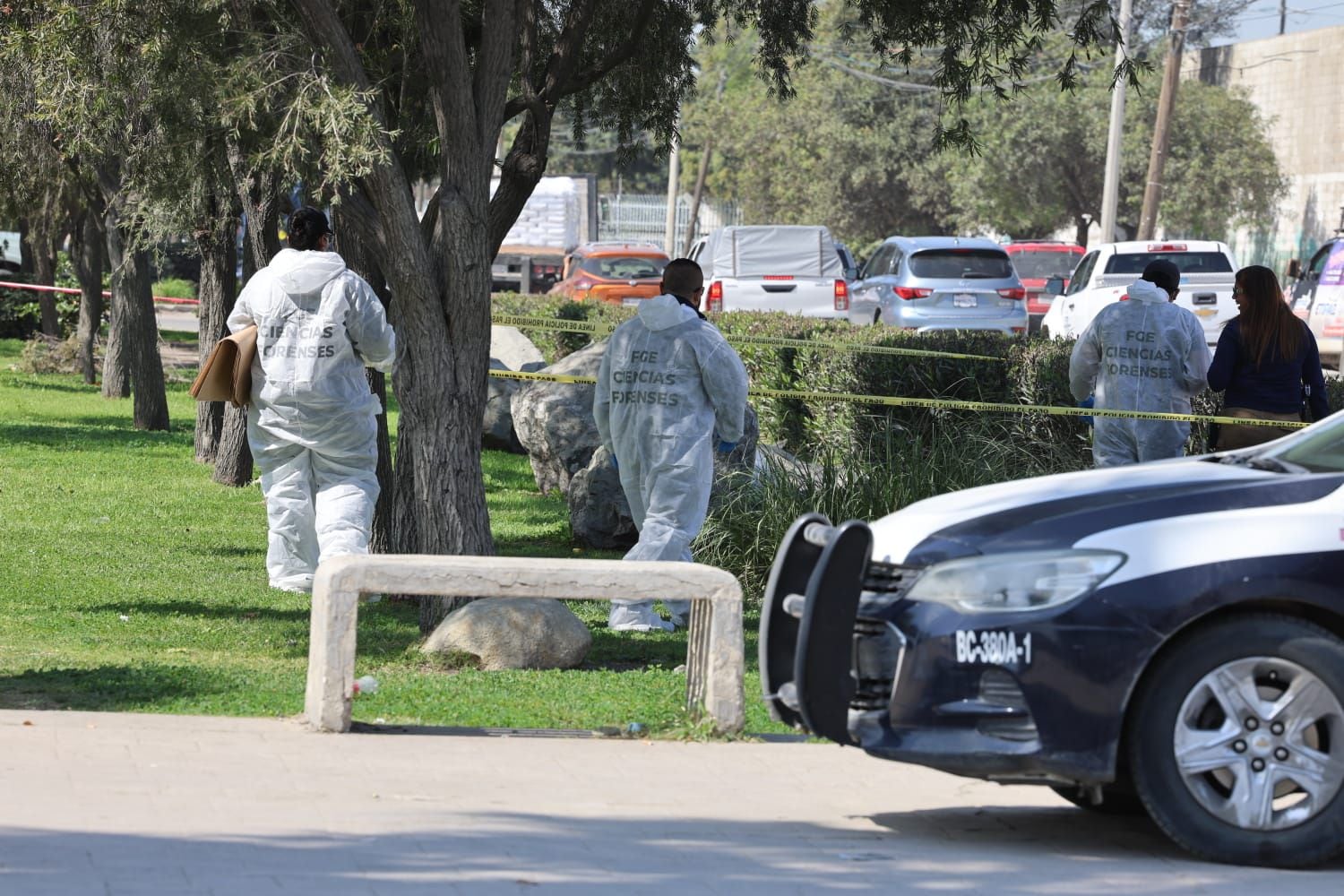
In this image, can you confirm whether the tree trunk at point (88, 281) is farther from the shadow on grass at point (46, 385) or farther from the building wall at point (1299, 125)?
the building wall at point (1299, 125)

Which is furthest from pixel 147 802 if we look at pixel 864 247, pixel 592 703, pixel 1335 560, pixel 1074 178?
pixel 864 247

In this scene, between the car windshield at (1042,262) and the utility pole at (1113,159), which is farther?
the car windshield at (1042,262)

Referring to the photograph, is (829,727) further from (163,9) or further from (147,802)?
(163,9)

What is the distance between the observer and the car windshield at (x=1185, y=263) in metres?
23.8

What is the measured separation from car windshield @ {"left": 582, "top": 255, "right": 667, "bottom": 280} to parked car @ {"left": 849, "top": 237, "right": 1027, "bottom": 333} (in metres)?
8.50

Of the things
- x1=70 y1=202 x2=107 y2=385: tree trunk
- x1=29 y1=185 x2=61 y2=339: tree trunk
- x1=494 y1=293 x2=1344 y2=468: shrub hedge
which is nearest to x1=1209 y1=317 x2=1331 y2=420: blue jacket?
x1=494 y1=293 x2=1344 y2=468: shrub hedge

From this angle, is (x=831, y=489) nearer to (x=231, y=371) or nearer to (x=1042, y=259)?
(x=231, y=371)

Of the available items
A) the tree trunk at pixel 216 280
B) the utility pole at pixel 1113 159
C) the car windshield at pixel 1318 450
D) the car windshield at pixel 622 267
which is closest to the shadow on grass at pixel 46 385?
the tree trunk at pixel 216 280

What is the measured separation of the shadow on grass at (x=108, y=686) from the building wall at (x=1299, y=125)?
37.3 meters

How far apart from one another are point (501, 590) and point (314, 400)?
280 cm

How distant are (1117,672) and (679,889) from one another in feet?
4.20

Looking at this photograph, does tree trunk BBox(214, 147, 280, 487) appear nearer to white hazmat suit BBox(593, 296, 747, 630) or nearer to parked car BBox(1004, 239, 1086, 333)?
white hazmat suit BBox(593, 296, 747, 630)

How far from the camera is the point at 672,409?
8.79m

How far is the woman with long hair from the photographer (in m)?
9.46
